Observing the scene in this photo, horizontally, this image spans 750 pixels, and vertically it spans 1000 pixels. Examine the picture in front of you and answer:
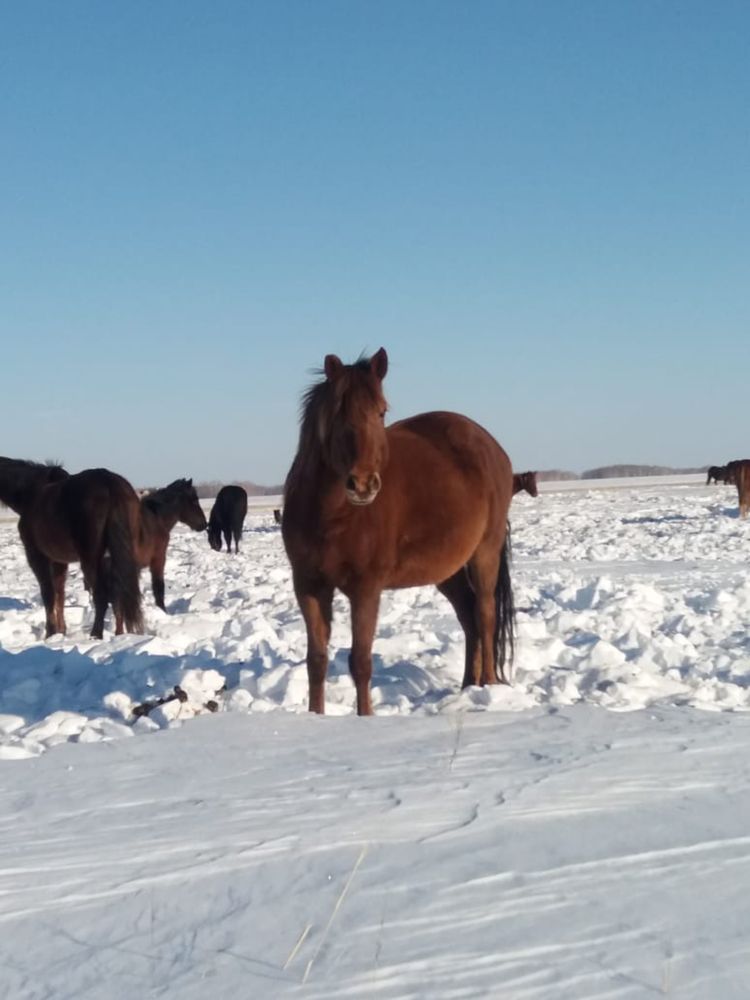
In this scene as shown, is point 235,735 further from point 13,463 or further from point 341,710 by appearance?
point 13,463

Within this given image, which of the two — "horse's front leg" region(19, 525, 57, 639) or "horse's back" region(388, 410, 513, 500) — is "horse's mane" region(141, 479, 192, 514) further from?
"horse's back" region(388, 410, 513, 500)

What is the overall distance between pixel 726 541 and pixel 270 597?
862 centimetres

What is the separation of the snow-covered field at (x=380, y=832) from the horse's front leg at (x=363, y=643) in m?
0.33

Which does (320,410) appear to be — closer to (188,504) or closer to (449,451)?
(449,451)

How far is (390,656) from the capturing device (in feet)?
21.4

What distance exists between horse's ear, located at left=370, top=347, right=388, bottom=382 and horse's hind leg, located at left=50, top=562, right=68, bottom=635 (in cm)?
533

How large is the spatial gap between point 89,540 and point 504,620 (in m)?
4.49

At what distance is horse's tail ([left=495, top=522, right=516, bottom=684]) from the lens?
20.4 feet

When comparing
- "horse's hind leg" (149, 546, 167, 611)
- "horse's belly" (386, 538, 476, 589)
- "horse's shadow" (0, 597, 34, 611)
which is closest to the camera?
"horse's belly" (386, 538, 476, 589)

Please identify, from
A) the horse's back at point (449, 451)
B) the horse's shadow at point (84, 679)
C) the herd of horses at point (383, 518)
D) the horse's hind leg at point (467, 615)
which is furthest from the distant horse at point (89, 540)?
the horse's back at point (449, 451)

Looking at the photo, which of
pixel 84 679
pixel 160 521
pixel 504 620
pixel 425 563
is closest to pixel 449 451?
pixel 425 563

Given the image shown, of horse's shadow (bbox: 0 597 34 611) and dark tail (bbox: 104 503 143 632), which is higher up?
dark tail (bbox: 104 503 143 632)

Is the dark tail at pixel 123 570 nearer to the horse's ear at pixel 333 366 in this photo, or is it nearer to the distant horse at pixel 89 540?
the distant horse at pixel 89 540

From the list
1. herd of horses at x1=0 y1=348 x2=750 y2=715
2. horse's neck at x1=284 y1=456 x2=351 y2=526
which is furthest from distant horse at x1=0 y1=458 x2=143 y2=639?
horse's neck at x1=284 y1=456 x2=351 y2=526
